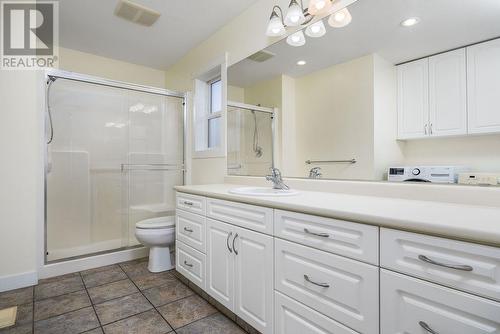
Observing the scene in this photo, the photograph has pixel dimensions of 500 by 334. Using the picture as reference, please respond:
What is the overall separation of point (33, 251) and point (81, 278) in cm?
43

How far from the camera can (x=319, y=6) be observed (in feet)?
5.43

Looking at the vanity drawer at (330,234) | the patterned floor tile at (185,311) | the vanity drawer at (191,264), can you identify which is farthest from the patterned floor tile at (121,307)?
the vanity drawer at (330,234)

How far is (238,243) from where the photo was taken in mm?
1484

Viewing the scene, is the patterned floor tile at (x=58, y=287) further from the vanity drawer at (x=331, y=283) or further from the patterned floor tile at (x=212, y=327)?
the vanity drawer at (x=331, y=283)

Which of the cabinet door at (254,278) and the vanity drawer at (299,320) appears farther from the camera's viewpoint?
the cabinet door at (254,278)

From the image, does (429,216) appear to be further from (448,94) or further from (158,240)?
(158,240)

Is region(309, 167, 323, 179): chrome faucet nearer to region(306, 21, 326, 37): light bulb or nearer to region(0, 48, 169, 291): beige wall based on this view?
region(306, 21, 326, 37): light bulb

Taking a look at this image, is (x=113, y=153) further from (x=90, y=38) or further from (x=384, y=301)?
(x=384, y=301)

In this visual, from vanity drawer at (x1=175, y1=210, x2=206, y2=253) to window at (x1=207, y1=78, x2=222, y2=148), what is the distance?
3.02 ft

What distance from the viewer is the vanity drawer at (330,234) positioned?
927 millimetres

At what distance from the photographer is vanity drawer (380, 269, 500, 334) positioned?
0.70 meters

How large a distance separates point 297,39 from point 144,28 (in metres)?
1.64

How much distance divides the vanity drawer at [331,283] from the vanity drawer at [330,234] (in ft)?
0.10

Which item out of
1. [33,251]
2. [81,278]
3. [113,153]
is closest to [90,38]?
[113,153]
